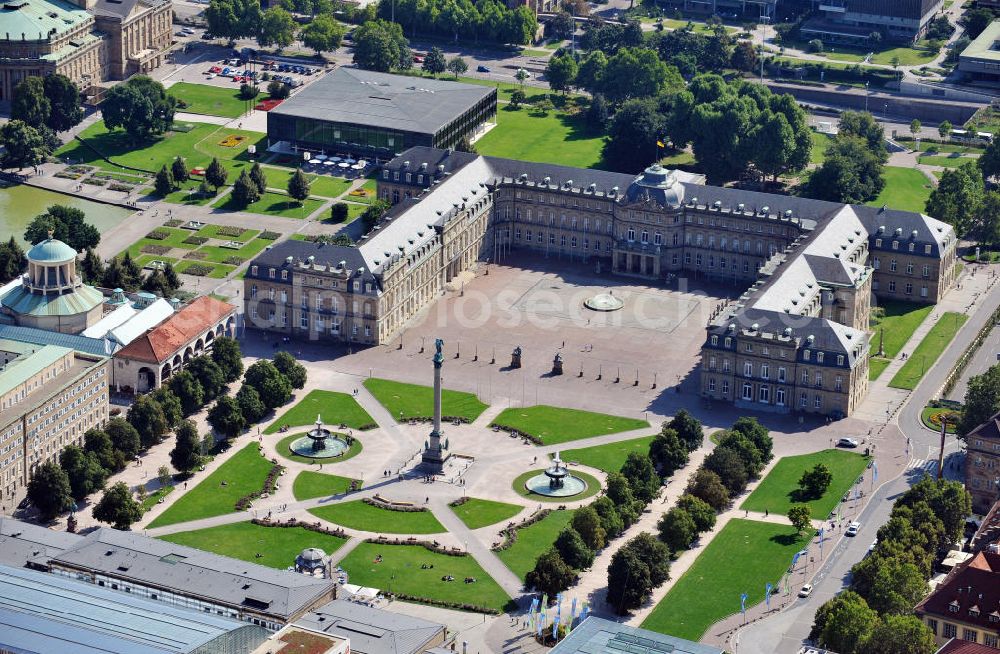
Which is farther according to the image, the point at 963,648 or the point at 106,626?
the point at 963,648

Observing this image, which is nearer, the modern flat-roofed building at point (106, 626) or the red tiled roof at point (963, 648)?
the modern flat-roofed building at point (106, 626)

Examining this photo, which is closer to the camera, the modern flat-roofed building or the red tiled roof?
the modern flat-roofed building

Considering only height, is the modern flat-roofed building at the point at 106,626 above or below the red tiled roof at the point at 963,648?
above

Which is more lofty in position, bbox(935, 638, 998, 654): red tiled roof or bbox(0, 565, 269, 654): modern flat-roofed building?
bbox(0, 565, 269, 654): modern flat-roofed building

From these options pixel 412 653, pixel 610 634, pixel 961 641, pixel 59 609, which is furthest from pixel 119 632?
pixel 961 641

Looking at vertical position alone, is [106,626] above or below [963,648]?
above
